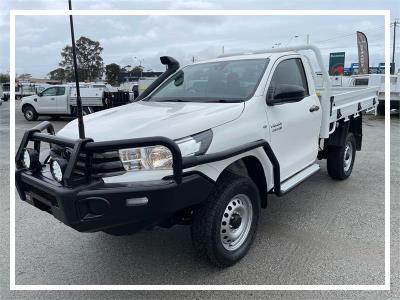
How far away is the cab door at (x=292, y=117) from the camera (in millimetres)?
3750

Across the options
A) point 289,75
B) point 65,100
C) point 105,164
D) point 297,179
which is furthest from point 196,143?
point 65,100

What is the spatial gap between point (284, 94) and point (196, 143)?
47.4 inches

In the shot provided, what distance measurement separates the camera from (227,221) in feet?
10.6

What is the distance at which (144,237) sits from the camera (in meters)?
4.01

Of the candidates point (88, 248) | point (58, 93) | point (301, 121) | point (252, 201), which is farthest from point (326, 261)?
point (58, 93)

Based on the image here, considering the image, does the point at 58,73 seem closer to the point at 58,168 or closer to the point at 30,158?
the point at 30,158

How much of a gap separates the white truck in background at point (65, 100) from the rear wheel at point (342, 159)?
36.0 ft

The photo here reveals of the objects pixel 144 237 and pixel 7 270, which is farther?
pixel 144 237

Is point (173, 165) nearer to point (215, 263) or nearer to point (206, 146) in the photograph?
point (206, 146)

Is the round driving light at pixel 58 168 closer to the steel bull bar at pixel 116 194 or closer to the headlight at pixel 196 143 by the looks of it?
the steel bull bar at pixel 116 194

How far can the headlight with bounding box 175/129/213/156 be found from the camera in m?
2.84

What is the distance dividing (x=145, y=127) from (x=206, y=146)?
0.50m

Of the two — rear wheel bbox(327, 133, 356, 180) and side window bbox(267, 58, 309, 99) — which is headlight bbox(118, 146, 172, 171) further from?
rear wheel bbox(327, 133, 356, 180)

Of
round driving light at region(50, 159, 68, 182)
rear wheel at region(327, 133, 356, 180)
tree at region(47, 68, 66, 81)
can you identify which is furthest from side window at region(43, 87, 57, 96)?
round driving light at region(50, 159, 68, 182)
